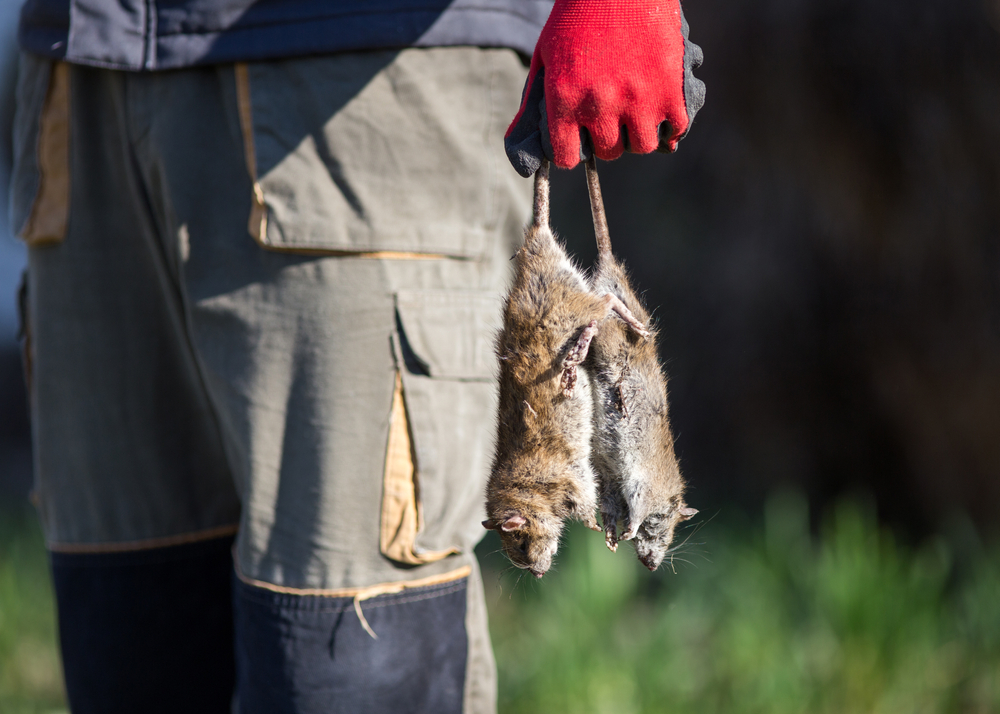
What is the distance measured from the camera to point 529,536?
3.65ft

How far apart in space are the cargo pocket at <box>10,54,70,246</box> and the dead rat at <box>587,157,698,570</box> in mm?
1034

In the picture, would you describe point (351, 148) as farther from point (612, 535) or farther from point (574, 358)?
point (612, 535)

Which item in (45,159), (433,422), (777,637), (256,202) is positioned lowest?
(777,637)

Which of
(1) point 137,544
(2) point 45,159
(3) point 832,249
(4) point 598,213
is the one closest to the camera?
(4) point 598,213

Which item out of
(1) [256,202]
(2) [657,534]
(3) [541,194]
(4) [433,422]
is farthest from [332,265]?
(2) [657,534]

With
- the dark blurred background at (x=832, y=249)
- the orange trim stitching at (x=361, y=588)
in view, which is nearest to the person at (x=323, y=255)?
the orange trim stitching at (x=361, y=588)

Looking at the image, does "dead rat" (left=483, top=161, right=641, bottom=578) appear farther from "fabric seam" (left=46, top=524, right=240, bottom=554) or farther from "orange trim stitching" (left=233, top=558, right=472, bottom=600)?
"fabric seam" (left=46, top=524, right=240, bottom=554)

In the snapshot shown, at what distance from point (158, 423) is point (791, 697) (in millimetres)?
2025

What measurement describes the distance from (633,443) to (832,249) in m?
2.93

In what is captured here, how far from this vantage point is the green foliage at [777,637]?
2.72 meters

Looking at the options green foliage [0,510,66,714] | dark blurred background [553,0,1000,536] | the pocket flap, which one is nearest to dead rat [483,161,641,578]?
the pocket flap

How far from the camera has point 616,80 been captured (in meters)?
1.05

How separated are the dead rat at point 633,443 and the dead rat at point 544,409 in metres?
0.02

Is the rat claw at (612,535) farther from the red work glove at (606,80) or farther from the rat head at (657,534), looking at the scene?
the red work glove at (606,80)
